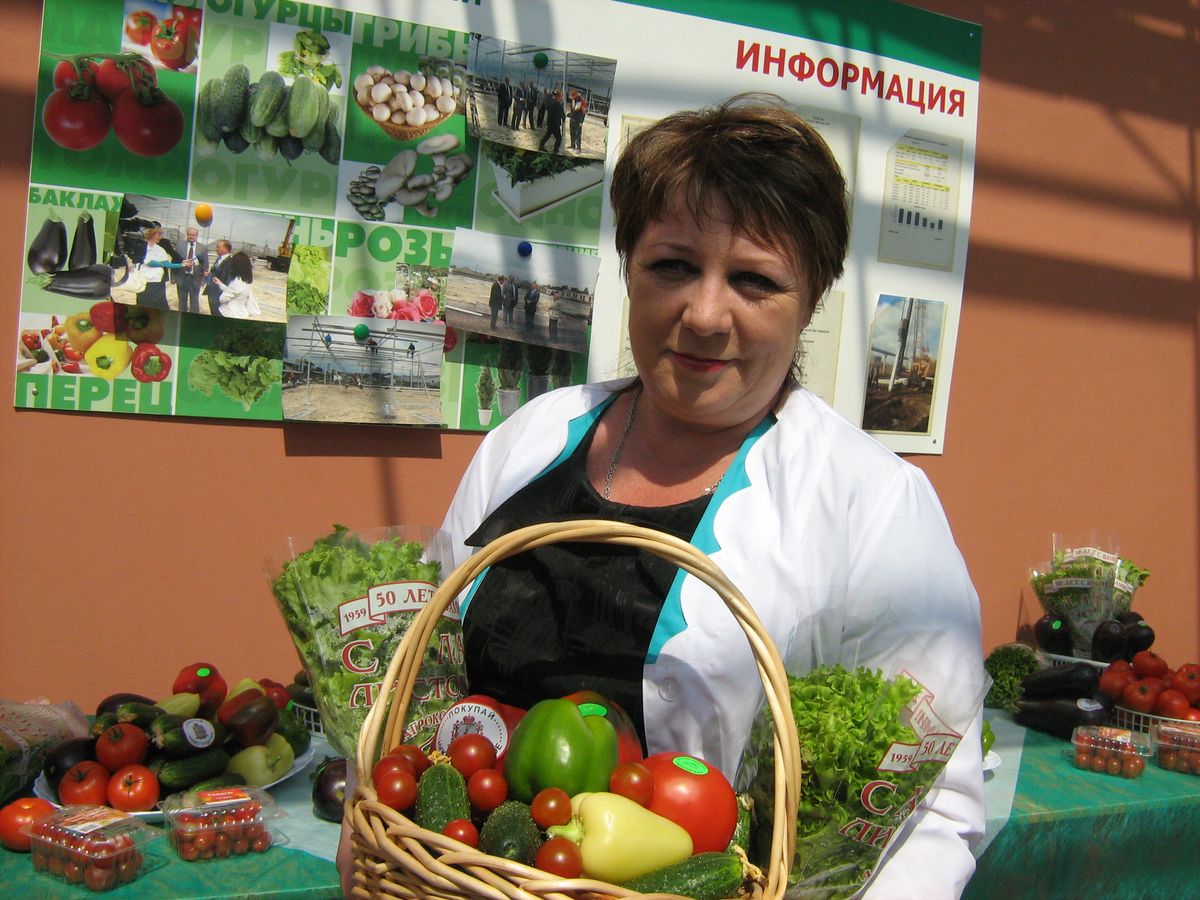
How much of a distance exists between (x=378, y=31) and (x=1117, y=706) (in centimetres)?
304

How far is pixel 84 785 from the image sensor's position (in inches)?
81.6

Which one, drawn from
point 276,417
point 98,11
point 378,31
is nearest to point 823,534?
point 276,417

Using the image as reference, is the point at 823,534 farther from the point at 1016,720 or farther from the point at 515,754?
the point at 1016,720

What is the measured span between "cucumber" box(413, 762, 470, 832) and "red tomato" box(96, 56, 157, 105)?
206 cm

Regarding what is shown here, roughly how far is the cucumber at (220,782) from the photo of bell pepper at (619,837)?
117 cm

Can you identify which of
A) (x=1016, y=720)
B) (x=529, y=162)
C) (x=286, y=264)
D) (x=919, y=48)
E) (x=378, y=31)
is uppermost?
(x=919, y=48)

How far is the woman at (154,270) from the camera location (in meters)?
2.63

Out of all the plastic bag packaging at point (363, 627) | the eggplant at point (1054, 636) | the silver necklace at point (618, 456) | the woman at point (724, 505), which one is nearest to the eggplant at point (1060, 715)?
the eggplant at point (1054, 636)

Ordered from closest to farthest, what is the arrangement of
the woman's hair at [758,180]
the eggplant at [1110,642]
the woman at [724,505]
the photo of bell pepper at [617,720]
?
the photo of bell pepper at [617,720]
the woman at [724,505]
the woman's hair at [758,180]
the eggplant at [1110,642]

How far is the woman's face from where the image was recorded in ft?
5.78

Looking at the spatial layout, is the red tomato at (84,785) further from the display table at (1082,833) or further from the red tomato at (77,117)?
the display table at (1082,833)

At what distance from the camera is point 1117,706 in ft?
11.1

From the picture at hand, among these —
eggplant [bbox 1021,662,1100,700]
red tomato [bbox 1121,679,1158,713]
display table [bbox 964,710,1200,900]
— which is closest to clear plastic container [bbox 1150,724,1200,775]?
display table [bbox 964,710,1200,900]

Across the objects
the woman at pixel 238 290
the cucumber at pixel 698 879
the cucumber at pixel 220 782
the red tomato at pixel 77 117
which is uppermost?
the red tomato at pixel 77 117
